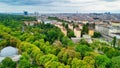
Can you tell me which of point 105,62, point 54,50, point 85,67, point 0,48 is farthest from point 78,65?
point 0,48

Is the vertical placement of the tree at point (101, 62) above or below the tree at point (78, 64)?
below

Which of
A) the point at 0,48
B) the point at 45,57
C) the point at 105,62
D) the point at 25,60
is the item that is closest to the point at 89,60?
the point at 105,62

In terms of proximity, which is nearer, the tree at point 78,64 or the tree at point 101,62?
the tree at point 78,64

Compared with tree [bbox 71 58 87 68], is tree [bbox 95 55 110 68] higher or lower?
lower

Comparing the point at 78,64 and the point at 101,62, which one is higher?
the point at 78,64

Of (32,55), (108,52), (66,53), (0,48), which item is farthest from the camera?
(0,48)

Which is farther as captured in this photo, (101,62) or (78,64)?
(101,62)

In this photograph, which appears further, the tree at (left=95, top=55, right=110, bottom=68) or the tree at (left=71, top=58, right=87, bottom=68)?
the tree at (left=95, top=55, right=110, bottom=68)

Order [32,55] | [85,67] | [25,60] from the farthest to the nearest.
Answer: [32,55]
[25,60]
[85,67]

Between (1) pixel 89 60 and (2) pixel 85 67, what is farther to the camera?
(1) pixel 89 60

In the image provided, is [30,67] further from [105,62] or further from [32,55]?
[105,62]

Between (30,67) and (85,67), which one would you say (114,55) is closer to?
(85,67)
